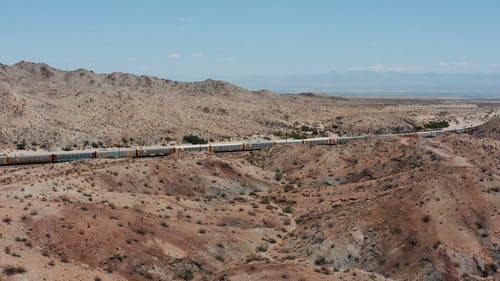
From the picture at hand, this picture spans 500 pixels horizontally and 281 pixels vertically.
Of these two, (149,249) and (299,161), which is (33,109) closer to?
(299,161)

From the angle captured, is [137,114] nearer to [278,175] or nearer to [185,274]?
[278,175]

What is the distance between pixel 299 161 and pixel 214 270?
34800 mm

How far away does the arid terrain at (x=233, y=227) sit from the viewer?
102ft

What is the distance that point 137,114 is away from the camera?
10569 cm

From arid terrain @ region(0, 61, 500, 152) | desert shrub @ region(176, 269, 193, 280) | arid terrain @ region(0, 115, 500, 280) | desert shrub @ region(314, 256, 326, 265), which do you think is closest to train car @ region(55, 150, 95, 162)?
arid terrain @ region(0, 115, 500, 280)

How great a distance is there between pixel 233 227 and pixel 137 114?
69204 millimetres

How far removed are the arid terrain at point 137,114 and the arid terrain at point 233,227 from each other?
34375 millimetres

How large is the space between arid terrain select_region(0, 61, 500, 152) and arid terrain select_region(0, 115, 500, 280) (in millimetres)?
34375

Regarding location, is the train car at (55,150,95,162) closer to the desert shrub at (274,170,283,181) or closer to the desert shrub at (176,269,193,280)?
the desert shrub at (274,170,283,181)

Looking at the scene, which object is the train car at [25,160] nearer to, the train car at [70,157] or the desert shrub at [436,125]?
the train car at [70,157]

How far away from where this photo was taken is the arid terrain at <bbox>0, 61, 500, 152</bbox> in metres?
88.6

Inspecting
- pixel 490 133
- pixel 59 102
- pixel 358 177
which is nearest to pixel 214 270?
pixel 358 177

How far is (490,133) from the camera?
294 ft

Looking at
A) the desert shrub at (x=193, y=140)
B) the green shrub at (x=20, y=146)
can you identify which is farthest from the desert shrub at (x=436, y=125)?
the green shrub at (x=20, y=146)
